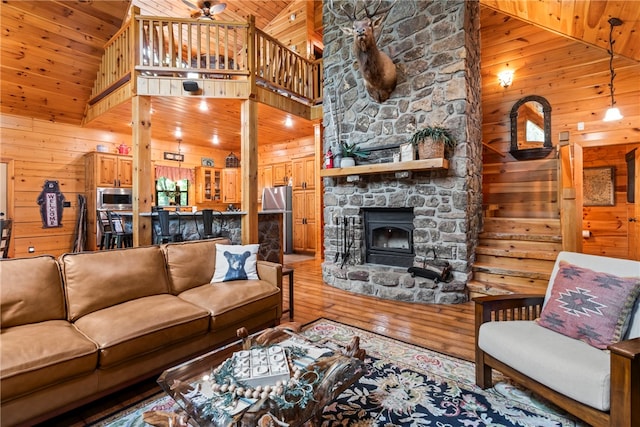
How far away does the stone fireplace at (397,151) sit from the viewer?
3672 mm

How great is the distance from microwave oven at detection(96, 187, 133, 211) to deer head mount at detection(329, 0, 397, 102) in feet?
17.5

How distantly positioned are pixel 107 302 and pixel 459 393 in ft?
7.87

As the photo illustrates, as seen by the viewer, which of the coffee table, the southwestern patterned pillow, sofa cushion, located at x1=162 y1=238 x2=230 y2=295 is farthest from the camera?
sofa cushion, located at x1=162 y1=238 x2=230 y2=295

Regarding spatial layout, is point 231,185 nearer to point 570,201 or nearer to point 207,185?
point 207,185

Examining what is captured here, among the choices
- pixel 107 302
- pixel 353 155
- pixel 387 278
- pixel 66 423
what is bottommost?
pixel 66 423

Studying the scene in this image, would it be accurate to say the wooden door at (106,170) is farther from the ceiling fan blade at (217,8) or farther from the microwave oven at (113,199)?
the ceiling fan blade at (217,8)

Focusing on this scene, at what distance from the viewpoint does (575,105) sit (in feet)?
16.0

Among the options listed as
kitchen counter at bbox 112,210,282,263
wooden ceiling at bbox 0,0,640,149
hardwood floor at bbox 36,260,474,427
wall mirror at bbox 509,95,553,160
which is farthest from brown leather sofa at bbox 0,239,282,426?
wall mirror at bbox 509,95,553,160

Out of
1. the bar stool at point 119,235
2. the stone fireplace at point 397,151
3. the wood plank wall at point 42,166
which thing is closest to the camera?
the stone fireplace at point 397,151

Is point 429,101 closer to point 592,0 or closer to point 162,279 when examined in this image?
point 592,0

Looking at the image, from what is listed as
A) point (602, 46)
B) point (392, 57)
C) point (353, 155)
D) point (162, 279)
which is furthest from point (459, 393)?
point (602, 46)

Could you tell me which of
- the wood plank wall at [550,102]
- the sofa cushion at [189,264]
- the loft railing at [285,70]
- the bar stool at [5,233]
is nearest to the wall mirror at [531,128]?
the wood plank wall at [550,102]

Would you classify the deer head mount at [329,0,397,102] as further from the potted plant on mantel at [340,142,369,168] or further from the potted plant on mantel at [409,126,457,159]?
the potted plant on mantel at [409,126,457,159]

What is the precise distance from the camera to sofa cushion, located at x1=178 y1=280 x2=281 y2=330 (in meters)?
2.24
